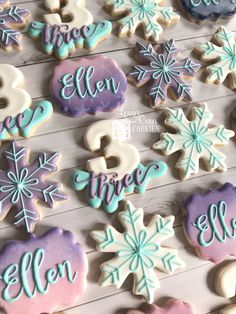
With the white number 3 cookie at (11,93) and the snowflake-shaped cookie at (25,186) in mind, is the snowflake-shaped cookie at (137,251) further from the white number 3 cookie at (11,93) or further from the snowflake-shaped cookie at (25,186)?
the white number 3 cookie at (11,93)

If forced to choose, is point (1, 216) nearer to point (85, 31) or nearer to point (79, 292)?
point (79, 292)

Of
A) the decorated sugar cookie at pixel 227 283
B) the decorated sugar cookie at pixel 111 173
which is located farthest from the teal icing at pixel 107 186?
the decorated sugar cookie at pixel 227 283

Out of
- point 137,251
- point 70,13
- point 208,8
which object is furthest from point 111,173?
point 208,8

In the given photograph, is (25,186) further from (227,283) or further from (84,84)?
(227,283)

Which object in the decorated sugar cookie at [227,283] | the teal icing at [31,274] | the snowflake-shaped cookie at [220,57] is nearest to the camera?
the teal icing at [31,274]

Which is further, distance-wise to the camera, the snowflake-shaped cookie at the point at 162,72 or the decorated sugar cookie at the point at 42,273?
the snowflake-shaped cookie at the point at 162,72

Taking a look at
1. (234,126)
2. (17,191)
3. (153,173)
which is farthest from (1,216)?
(234,126)

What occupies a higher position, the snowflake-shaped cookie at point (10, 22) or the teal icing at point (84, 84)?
the snowflake-shaped cookie at point (10, 22)
